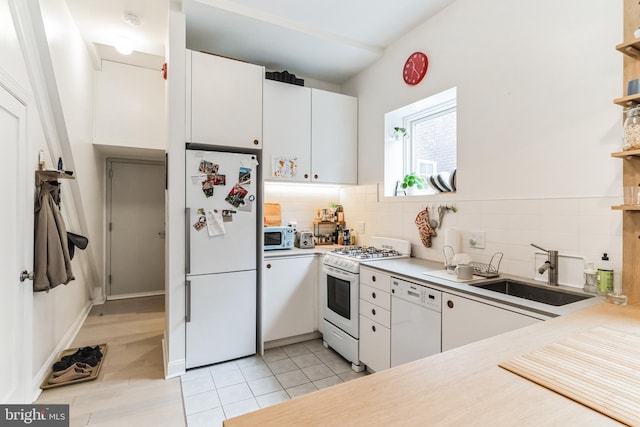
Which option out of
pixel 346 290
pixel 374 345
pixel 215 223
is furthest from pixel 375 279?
pixel 215 223

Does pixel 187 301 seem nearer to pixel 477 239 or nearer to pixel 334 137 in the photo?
pixel 334 137

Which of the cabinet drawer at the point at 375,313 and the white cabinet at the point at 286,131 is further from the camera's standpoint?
the white cabinet at the point at 286,131

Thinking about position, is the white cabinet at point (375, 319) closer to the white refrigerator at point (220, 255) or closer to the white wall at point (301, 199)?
the white refrigerator at point (220, 255)

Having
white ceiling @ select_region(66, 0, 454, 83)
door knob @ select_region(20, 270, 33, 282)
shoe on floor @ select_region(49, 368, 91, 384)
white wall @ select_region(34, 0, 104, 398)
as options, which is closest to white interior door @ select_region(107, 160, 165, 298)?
Answer: white wall @ select_region(34, 0, 104, 398)

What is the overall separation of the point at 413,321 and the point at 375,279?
17.0 inches

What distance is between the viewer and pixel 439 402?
2.32ft

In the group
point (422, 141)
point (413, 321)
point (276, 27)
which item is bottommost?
point (413, 321)

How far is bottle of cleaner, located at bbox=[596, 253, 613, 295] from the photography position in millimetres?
1515

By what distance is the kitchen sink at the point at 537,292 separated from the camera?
1.67m

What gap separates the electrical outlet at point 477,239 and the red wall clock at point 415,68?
1381mm

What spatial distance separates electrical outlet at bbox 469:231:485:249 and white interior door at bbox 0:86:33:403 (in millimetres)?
2911

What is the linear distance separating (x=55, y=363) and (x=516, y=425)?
3.22 m

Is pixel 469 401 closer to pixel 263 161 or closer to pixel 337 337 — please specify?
pixel 337 337

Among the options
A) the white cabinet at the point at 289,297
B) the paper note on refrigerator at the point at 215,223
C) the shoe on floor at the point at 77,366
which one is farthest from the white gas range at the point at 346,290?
the shoe on floor at the point at 77,366
